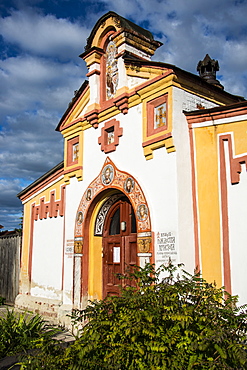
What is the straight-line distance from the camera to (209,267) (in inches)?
240

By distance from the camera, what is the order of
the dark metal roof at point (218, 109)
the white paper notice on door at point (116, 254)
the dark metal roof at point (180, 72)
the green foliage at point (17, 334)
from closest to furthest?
the green foliage at point (17, 334) < the dark metal roof at point (218, 109) < the dark metal roof at point (180, 72) < the white paper notice on door at point (116, 254)

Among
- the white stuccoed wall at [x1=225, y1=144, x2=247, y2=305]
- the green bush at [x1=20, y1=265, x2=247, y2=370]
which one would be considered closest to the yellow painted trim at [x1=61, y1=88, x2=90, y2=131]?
the white stuccoed wall at [x1=225, y1=144, x2=247, y2=305]

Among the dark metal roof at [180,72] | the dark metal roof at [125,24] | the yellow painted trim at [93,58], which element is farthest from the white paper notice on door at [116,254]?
the dark metal roof at [125,24]

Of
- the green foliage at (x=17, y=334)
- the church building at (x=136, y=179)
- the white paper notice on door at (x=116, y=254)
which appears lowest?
the green foliage at (x=17, y=334)

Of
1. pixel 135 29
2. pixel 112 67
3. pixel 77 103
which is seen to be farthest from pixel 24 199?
pixel 135 29

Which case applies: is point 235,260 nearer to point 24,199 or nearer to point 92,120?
point 92,120

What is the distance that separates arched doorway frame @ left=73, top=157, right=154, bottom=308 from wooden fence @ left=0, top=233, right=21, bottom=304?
13.9 ft

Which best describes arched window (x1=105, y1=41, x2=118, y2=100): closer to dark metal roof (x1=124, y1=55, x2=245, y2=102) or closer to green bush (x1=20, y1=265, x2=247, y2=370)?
dark metal roof (x1=124, y1=55, x2=245, y2=102)

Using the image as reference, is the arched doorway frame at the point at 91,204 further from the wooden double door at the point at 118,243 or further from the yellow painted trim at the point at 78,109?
the yellow painted trim at the point at 78,109

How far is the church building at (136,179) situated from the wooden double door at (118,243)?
0.07 ft

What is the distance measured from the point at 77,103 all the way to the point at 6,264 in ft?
21.1

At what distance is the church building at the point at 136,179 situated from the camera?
20.2 ft

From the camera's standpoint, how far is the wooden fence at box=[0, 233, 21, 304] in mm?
11945

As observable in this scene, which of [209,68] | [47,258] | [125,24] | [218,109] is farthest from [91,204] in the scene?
[209,68]
